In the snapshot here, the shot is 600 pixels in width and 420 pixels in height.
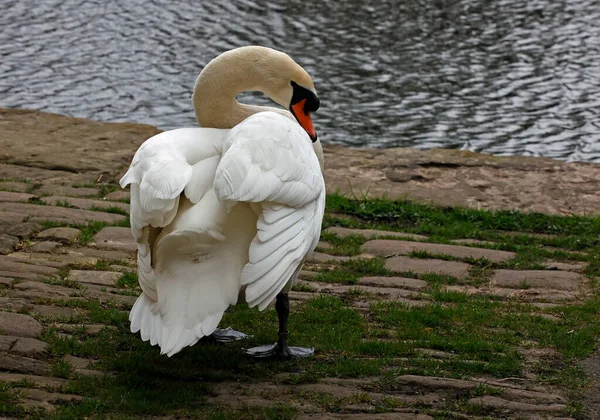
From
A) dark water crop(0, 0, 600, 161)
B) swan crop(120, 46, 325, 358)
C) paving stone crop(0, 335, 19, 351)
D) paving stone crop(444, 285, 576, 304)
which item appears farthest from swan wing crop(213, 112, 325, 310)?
dark water crop(0, 0, 600, 161)

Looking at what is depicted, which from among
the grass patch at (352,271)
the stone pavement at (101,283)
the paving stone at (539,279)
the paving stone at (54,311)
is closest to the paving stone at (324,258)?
the stone pavement at (101,283)

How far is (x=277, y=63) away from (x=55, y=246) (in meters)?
1.88

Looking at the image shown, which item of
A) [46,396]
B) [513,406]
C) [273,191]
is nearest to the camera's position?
[46,396]

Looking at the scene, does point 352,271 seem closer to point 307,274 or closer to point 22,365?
point 307,274

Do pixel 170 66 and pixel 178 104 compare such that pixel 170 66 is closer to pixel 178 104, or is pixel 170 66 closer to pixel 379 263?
pixel 178 104

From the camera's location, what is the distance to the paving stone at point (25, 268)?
550cm

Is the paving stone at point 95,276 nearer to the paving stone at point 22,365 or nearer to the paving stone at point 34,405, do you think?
the paving stone at point 22,365

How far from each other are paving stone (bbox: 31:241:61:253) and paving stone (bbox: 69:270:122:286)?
42 centimetres

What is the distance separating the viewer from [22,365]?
412 cm

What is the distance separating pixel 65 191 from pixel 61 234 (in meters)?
1.23

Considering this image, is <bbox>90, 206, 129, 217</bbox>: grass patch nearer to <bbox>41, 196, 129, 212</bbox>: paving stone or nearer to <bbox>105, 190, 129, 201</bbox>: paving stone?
<bbox>41, 196, 129, 212</bbox>: paving stone

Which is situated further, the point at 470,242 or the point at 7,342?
the point at 470,242

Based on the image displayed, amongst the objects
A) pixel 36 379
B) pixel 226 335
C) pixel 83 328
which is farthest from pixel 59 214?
pixel 36 379

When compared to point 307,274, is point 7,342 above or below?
above
